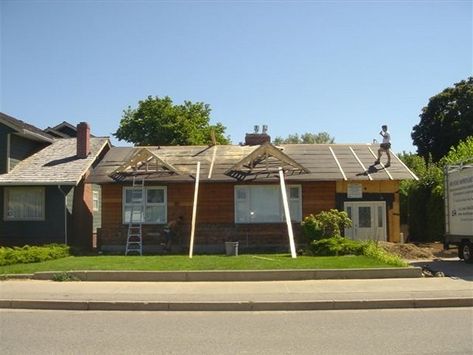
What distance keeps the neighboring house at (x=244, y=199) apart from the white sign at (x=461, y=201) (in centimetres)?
379

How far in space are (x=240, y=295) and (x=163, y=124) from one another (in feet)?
134

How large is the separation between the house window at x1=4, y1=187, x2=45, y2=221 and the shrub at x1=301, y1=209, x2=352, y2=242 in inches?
468

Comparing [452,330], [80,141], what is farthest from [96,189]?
[452,330]

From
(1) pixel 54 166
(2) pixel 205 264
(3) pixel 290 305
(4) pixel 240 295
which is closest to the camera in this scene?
(3) pixel 290 305

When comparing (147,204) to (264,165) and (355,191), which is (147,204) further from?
(355,191)

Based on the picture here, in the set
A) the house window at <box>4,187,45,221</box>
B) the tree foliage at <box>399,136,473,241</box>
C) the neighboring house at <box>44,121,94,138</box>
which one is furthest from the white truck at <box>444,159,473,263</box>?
the neighboring house at <box>44,121,94,138</box>

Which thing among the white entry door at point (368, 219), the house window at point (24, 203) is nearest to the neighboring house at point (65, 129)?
the house window at point (24, 203)

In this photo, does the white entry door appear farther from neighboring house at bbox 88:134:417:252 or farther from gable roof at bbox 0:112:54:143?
gable roof at bbox 0:112:54:143

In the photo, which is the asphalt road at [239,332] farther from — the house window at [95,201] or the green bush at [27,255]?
the house window at [95,201]

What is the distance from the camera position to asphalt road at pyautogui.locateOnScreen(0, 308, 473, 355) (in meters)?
7.85

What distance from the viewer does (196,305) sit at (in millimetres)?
11711

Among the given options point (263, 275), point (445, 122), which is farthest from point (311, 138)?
point (263, 275)

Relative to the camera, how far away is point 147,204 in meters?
24.3

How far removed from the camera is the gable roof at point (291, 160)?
2377 centimetres
